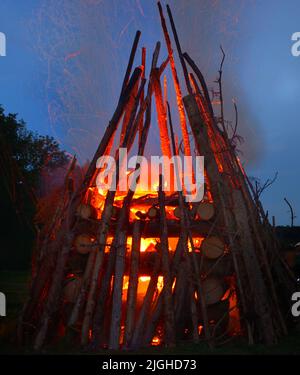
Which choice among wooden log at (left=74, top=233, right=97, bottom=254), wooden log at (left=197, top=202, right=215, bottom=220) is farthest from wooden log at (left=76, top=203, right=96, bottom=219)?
wooden log at (left=197, top=202, right=215, bottom=220)

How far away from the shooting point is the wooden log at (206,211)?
7023 mm

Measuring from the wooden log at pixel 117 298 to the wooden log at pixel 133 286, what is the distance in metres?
0.13

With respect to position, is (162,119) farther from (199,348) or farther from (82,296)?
(199,348)

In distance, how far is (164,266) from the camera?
6.35 meters

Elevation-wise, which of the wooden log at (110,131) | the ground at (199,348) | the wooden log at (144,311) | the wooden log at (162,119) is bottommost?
the ground at (199,348)

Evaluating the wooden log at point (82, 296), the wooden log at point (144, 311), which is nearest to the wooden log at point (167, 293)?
the wooden log at point (144, 311)

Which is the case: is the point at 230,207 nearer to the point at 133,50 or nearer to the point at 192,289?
the point at 192,289

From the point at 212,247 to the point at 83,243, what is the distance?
1981 millimetres

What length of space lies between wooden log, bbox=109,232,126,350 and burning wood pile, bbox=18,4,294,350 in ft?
0.04

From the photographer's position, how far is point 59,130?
8617 millimetres

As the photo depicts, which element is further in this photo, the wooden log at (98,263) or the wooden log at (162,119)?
the wooden log at (162,119)

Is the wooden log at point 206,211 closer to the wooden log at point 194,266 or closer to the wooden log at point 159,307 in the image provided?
the wooden log at point 194,266

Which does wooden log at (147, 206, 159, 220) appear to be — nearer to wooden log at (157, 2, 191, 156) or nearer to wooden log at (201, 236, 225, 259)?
wooden log at (201, 236, 225, 259)

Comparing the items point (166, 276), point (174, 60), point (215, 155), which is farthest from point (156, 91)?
point (166, 276)
